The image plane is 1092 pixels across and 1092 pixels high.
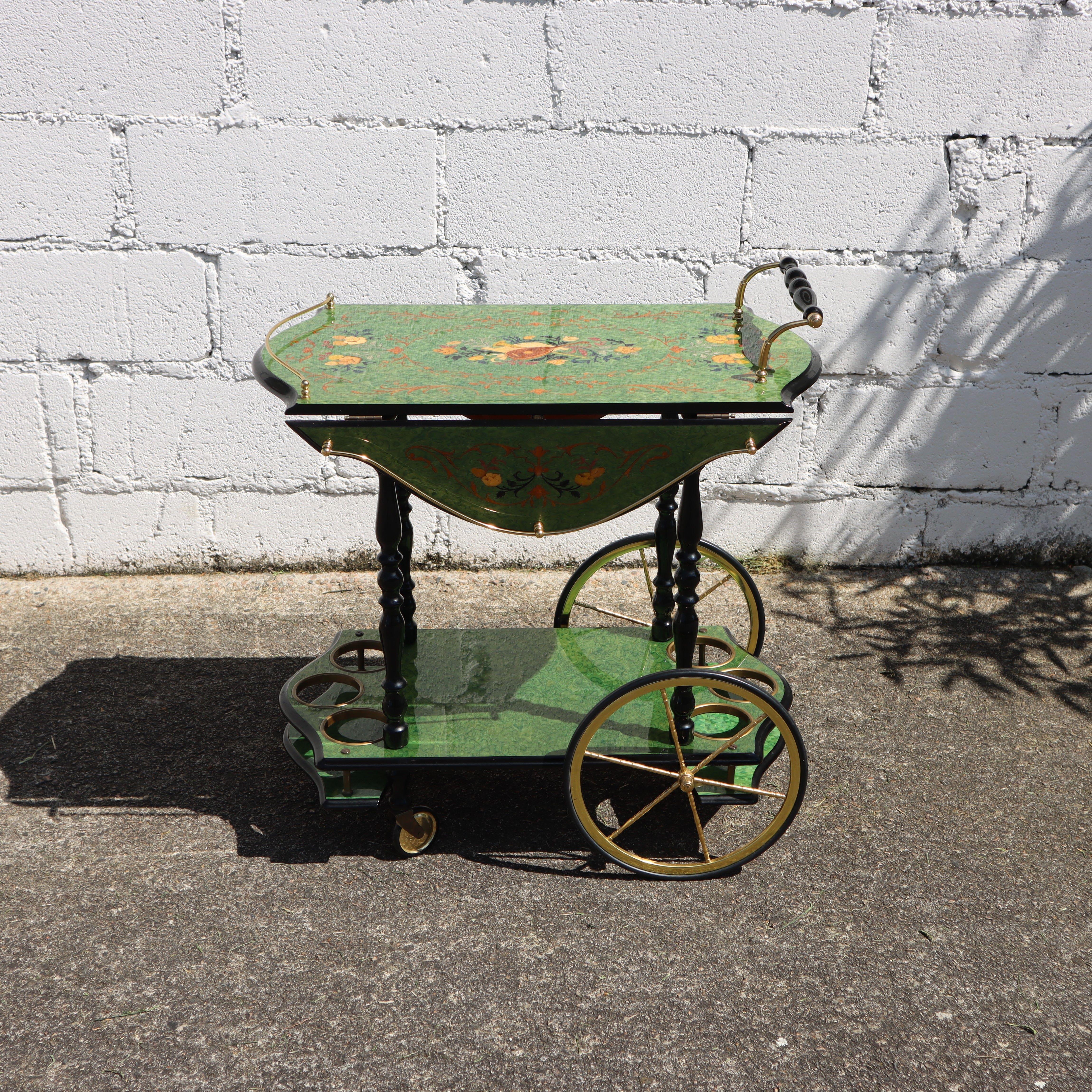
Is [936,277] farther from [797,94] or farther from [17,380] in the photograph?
[17,380]

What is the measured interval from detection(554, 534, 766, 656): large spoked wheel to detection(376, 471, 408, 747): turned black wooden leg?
0.86m

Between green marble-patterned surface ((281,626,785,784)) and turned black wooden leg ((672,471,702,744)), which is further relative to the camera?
green marble-patterned surface ((281,626,785,784))

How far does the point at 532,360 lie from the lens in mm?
2768

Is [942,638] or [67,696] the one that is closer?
[67,696]

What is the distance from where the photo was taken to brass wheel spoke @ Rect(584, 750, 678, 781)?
106 inches

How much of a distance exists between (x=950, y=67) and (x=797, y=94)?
581 mm

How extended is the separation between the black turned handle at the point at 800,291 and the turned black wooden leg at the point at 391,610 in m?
1.09

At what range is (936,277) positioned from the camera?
4.14 metres

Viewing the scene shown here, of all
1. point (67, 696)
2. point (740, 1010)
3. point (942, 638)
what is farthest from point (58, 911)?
point (942, 638)

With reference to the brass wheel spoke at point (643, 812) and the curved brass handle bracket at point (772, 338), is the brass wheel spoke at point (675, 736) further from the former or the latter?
the curved brass handle bracket at point (772, 338)

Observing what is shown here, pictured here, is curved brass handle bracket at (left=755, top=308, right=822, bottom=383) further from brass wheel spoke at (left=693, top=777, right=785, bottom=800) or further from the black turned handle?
brass wheel spoke at (left=693, top=777, right=785, bottom=800)

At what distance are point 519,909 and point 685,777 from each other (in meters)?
0.54

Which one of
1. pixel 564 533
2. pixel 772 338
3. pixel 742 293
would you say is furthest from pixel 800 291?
pixel 564 533

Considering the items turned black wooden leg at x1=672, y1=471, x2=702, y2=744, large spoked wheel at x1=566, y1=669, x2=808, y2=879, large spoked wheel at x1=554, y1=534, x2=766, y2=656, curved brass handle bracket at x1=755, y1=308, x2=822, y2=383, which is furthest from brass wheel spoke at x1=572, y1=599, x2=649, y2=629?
curved brass handle bracket at x1=755, y1=308, x2=822, y2=383
